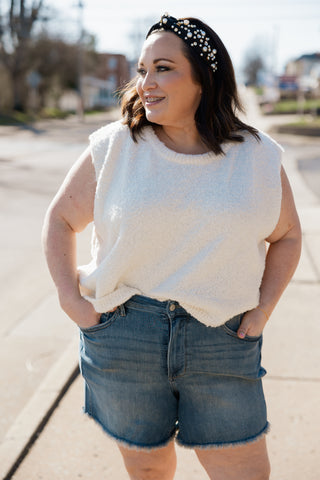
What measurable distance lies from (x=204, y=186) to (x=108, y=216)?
28cm

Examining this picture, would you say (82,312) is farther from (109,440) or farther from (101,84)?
(101,84)

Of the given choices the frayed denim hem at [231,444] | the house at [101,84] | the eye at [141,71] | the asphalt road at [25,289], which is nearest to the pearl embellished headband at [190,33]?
the eye at [141,71]

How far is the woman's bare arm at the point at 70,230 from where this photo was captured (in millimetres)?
1608

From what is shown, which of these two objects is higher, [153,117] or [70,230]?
[153,117]

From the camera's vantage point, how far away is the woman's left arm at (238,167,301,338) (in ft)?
5.42

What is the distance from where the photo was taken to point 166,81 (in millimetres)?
1536

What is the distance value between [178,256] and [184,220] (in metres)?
0.10

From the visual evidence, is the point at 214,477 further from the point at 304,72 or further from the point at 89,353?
the point at 304,72

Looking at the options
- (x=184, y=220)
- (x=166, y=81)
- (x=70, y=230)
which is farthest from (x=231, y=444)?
(x=166, y=81)

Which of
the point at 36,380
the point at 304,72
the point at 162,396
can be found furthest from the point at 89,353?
the point at 304,72

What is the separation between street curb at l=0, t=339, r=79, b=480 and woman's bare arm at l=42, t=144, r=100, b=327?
1.10 meters

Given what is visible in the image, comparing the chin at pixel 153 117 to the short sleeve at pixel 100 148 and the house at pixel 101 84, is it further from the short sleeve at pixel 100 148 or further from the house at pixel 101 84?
the house at pixel 101 84

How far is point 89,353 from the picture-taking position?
164cm

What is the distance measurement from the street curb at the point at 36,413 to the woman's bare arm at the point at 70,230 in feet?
3.60
